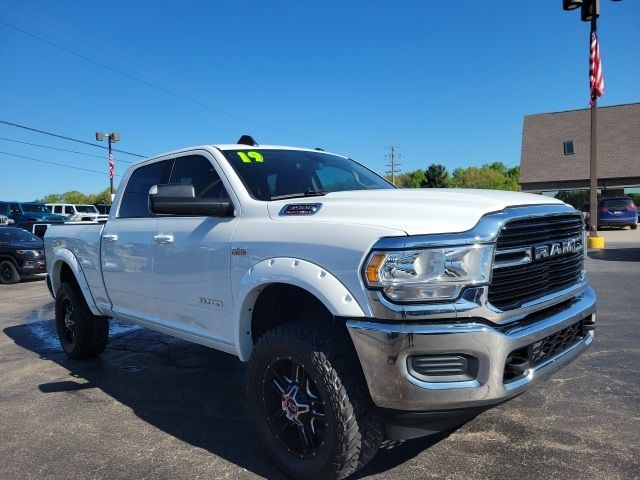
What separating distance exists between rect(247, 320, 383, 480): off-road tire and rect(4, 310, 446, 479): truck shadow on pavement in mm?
346

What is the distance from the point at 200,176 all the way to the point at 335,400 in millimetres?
2159

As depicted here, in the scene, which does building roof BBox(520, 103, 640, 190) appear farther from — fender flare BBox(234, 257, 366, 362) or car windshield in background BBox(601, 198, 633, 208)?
fender flare BBox(234, 257, 366, 362)

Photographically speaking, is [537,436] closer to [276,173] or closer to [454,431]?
[454,431]

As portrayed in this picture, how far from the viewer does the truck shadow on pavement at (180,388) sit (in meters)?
3.30

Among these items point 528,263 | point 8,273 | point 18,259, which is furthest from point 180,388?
point 8,273

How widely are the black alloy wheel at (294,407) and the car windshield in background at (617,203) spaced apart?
2585cm

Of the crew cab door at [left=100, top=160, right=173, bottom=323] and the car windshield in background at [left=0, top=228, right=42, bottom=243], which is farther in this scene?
the car windshield in background at [left=0, top=228, right=42, bottom=243]

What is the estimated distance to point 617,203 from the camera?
24812mm

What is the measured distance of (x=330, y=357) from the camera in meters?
2.65

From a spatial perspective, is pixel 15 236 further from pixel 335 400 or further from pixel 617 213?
pixel 617 213

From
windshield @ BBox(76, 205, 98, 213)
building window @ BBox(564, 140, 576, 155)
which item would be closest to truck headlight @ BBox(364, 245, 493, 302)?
windshield @ BBox(76, 205, 98, 213)

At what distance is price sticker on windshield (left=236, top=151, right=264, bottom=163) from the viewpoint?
3.85m

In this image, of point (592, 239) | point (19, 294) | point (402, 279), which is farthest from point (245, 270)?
point (592, 239)

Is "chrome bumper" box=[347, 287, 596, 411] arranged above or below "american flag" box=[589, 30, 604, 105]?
below
